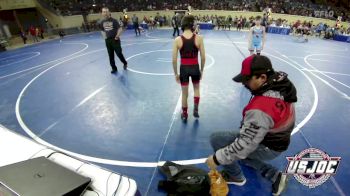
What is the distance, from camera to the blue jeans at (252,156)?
3071mm

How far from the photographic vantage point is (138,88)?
299 inches

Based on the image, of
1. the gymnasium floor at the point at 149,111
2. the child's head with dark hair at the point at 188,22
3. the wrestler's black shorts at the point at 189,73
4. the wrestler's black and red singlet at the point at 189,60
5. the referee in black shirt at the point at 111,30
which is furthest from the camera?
the referee in black shirt at the point at 111,30

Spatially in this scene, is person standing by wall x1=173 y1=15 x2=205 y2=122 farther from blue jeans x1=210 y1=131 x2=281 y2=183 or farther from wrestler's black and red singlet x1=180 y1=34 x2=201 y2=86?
blue jeans x1=210 y1=131 x2=281 y2=183

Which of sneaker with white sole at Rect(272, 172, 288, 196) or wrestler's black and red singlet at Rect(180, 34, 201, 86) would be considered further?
wrestler's black and red singlet at Rect(180, 34, 201, 86)

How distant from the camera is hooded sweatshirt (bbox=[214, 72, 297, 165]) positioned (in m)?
2.37

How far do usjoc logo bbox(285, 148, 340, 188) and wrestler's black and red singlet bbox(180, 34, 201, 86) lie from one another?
9.29 feet

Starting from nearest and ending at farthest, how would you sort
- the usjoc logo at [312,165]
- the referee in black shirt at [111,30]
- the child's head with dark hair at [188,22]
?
the usjoc logo at [312,165] → the child's head with dark hair at [188,22] → the referee in black shirt at [111,30]

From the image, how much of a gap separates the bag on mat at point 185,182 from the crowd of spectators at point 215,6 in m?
23.7

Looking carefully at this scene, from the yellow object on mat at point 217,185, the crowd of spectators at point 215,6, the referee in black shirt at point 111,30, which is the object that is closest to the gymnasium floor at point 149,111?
the yellow object on mat at point 217,185

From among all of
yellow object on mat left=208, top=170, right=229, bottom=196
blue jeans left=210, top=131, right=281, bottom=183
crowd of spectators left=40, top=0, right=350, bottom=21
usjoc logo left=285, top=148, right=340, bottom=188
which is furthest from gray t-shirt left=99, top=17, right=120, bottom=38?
crowd of spectators left=40, top=0, right=350, bottom=21

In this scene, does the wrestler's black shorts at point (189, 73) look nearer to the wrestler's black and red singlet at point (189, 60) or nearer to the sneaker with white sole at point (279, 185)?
the wrestler's black and red singlet at point (189, 60)

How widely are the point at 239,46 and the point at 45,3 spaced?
19995 millimetres

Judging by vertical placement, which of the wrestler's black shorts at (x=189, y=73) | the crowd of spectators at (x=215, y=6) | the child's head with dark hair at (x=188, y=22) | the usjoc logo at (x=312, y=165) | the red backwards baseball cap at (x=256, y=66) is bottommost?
the usjoc logo at (x=312, y=165)

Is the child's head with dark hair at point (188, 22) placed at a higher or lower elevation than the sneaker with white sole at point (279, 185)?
higher
